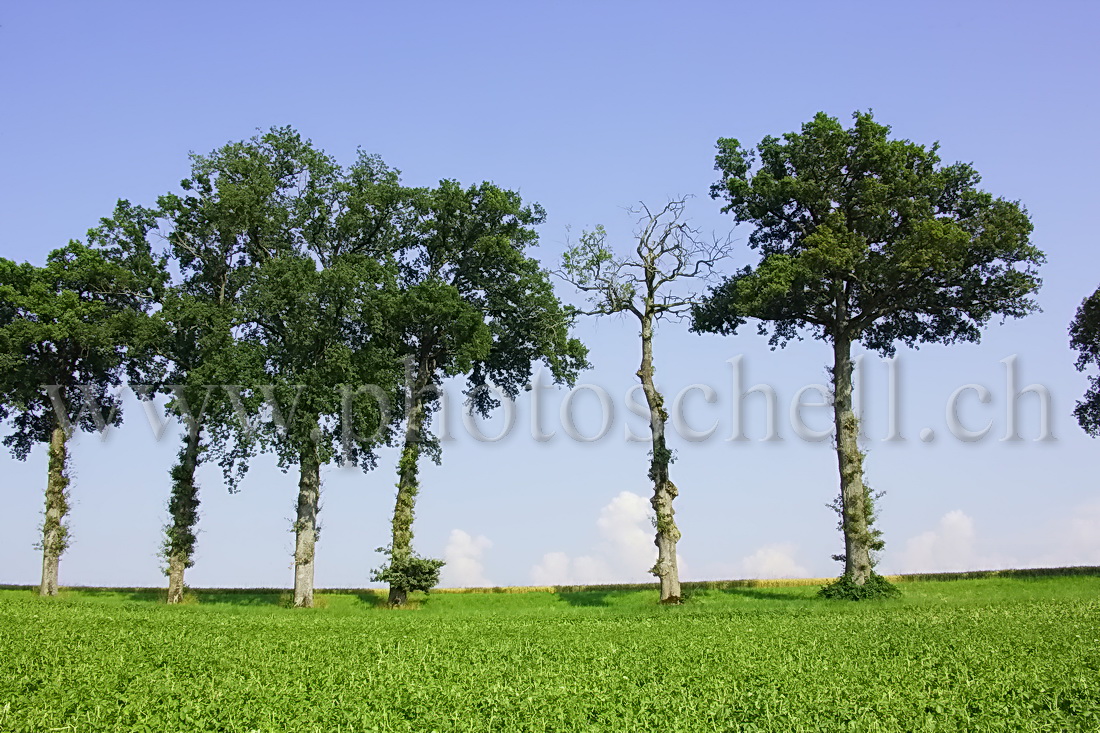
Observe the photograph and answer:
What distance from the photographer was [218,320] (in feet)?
138

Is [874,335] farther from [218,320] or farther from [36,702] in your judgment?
[36,702]

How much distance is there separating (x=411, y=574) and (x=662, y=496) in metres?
11.0

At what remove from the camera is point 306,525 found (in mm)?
40844

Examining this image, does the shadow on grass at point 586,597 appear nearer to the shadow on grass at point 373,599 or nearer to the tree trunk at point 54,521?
the shadow on grass at point 373,599

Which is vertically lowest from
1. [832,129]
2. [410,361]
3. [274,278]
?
[410,361]

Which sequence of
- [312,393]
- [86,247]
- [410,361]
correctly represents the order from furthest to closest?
1. [86,247]
2. [410,361]
3. [312,393]

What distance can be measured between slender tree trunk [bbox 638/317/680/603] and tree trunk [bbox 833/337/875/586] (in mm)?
7100

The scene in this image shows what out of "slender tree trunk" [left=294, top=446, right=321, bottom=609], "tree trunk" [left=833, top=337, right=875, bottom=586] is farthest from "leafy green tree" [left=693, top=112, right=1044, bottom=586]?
"slender tree trunk" [left=294, top=446, right=321, bottom=609]

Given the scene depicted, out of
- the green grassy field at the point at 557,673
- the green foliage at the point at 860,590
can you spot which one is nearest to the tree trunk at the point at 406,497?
the green grassy field at the point at 557,673

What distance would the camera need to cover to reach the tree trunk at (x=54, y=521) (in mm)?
45469

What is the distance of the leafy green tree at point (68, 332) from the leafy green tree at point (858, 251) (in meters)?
26.7

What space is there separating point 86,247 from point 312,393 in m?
15.5

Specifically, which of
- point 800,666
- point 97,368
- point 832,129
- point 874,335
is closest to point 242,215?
point 97,368

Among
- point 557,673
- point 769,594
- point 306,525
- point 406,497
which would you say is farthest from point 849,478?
point 557,673
